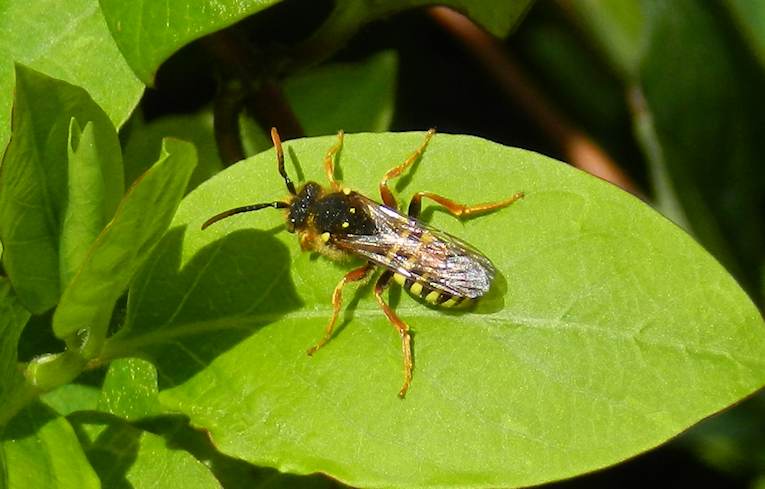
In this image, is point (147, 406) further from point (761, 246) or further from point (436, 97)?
point (761, 246)

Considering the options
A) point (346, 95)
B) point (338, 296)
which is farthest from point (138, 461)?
point (346, 95)

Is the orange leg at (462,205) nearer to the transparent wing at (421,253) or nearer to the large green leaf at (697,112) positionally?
the transparent wing at (421,253)

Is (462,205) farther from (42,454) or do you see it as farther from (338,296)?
(42,454)

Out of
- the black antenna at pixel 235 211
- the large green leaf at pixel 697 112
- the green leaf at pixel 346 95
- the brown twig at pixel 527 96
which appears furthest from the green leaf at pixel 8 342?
the large green leaf at pixel 697 112

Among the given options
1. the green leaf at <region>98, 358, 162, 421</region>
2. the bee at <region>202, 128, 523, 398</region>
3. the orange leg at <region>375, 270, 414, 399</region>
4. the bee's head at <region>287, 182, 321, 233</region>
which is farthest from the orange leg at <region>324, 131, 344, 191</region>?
the green leaf at <region>98, 358, 162, 421</region>

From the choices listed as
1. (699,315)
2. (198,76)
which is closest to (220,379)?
(699,315)
